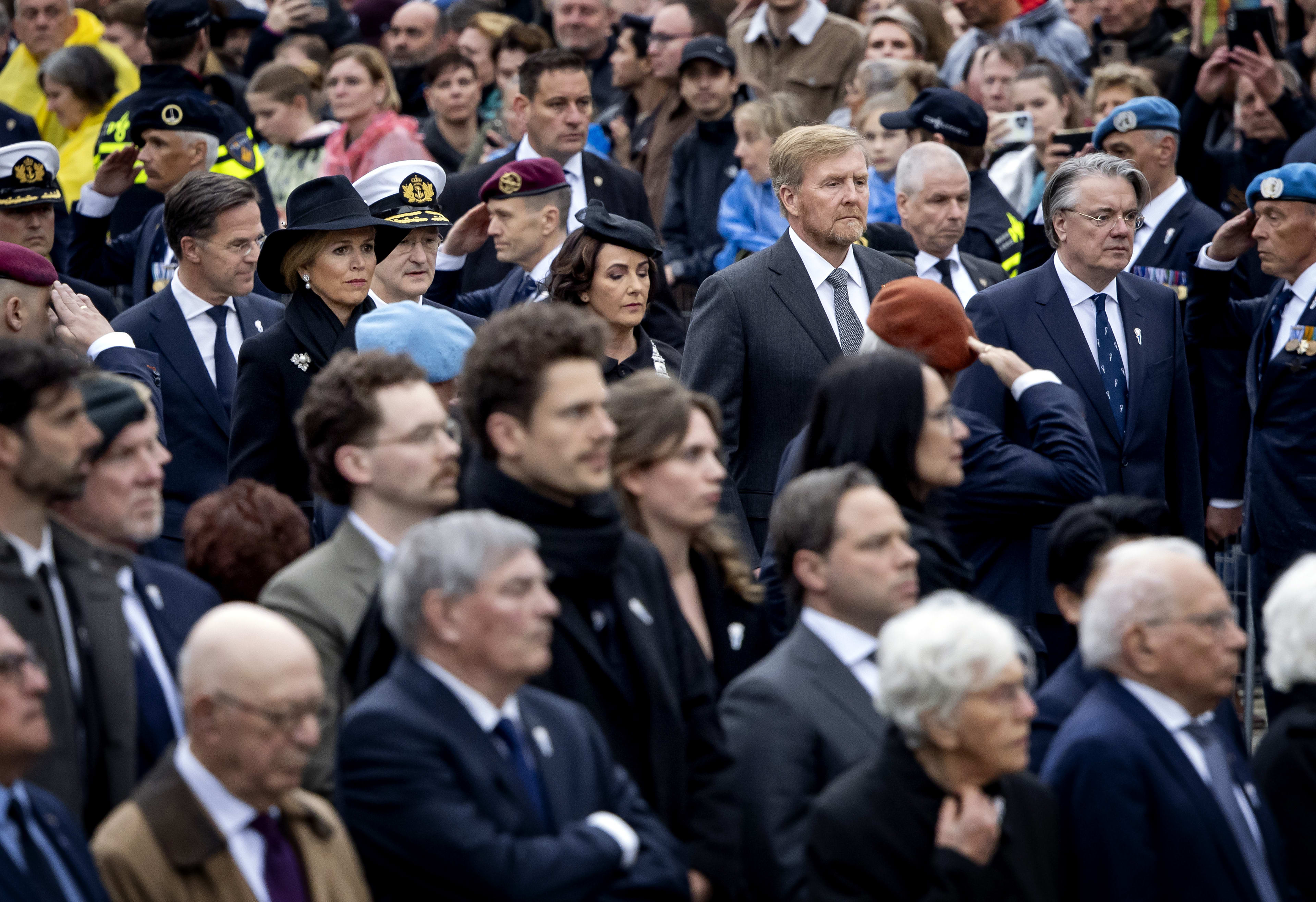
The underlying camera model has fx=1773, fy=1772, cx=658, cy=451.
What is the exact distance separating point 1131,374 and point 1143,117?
189 cm

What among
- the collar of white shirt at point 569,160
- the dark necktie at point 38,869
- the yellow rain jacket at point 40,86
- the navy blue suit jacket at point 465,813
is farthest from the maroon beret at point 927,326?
the yellow rain jacket at point 40,86

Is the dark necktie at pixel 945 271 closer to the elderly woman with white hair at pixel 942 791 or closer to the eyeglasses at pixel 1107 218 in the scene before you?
the eyeglasses at pixel 1107 218

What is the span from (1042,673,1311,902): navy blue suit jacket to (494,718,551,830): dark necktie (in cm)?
106

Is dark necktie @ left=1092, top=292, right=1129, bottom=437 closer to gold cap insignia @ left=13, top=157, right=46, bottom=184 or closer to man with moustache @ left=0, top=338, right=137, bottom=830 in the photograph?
man with moustache @ left=0, top=338, right=137, bottom=830

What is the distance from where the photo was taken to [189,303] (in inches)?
256

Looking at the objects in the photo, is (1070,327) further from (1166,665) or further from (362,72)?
(362,72)

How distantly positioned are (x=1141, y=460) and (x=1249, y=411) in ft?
5.90

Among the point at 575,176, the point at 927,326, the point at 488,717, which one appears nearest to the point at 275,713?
the point at 488,717

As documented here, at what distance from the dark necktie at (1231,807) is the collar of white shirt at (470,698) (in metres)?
1.46

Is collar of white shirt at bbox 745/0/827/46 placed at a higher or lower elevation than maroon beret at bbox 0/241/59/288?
higher

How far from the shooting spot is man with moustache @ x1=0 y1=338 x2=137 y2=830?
342 cm

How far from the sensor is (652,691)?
3664 mm

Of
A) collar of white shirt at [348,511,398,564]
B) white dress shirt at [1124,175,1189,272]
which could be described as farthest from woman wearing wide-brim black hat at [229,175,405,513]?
white dress shirt at [1124,175,1189,272]

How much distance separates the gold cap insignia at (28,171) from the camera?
7312 mm
